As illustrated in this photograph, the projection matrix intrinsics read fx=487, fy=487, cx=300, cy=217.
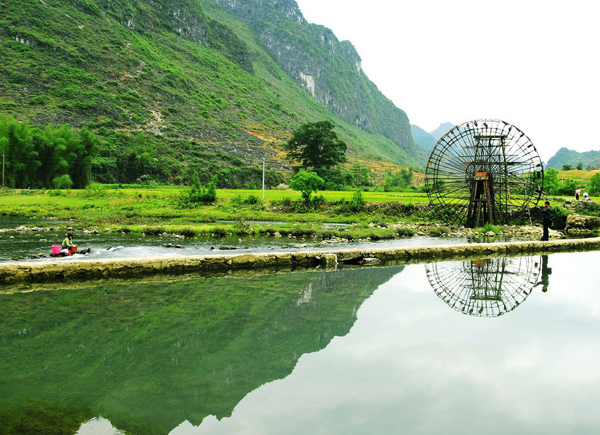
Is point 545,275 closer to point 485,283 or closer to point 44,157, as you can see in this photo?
point 485,283

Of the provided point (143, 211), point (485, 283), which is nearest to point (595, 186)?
point (143, 211)

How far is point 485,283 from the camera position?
1279 cm

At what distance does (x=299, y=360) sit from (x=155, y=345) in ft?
7.43

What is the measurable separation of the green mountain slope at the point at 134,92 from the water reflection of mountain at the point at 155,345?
59687mm

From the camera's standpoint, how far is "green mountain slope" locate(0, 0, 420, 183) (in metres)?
76.7

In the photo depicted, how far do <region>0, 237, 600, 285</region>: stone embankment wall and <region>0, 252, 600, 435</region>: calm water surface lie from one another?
4.05ft

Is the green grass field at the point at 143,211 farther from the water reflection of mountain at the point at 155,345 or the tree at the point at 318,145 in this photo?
the tree at the point at 318,145

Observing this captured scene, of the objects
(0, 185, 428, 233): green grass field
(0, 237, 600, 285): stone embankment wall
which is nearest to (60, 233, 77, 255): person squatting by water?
(0, 237, 600, 285): stone embankment wall

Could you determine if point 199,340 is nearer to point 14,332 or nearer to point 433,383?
point 14,332

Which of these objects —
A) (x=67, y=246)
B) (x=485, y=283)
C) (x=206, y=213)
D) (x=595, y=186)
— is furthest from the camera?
(x=595, y=186)

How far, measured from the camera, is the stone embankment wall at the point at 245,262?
12352 mm

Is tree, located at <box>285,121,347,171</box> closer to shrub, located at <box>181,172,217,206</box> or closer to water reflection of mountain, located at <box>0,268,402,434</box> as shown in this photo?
shrub, located at <box>181,172,217,206</box>

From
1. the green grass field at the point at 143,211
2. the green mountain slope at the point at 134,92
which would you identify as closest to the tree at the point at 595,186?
the green grass field at the point at 143,211

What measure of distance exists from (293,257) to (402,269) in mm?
3399
